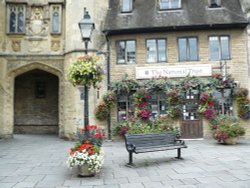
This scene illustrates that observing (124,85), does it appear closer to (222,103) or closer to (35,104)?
(222,103)

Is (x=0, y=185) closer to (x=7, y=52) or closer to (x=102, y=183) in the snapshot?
(x=102, y=183)

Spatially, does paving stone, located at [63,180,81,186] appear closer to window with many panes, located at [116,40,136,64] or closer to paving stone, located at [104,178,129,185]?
paving stone, located at [104,178,129,185]

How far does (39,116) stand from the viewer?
18391 millimetres

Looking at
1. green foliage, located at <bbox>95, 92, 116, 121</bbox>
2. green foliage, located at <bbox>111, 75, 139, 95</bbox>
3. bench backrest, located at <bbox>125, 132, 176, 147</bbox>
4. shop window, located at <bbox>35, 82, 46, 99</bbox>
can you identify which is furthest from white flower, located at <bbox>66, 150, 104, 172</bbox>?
shop window, located at <bbox>35, 82, 46, 99</bbox>

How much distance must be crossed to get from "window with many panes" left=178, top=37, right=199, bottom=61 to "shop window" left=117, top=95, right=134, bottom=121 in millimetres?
3600

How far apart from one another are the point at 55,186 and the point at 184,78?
983cm

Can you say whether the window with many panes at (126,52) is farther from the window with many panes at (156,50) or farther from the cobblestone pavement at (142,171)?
the cobblestone pavement at (142,171)

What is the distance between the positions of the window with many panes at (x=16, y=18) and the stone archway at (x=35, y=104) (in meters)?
3.75

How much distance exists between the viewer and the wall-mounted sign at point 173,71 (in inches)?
552

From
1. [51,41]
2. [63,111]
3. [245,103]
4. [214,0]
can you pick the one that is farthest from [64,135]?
[214,0]

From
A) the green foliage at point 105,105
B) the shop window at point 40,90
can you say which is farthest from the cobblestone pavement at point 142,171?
the shop window at point 40,90

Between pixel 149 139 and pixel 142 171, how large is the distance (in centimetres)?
140

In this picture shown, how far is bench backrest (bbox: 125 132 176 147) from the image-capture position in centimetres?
808

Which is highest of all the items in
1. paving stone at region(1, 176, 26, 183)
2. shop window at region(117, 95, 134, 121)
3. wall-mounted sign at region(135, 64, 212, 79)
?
wall-mounted sign at region(135, 64, 212, 79)
